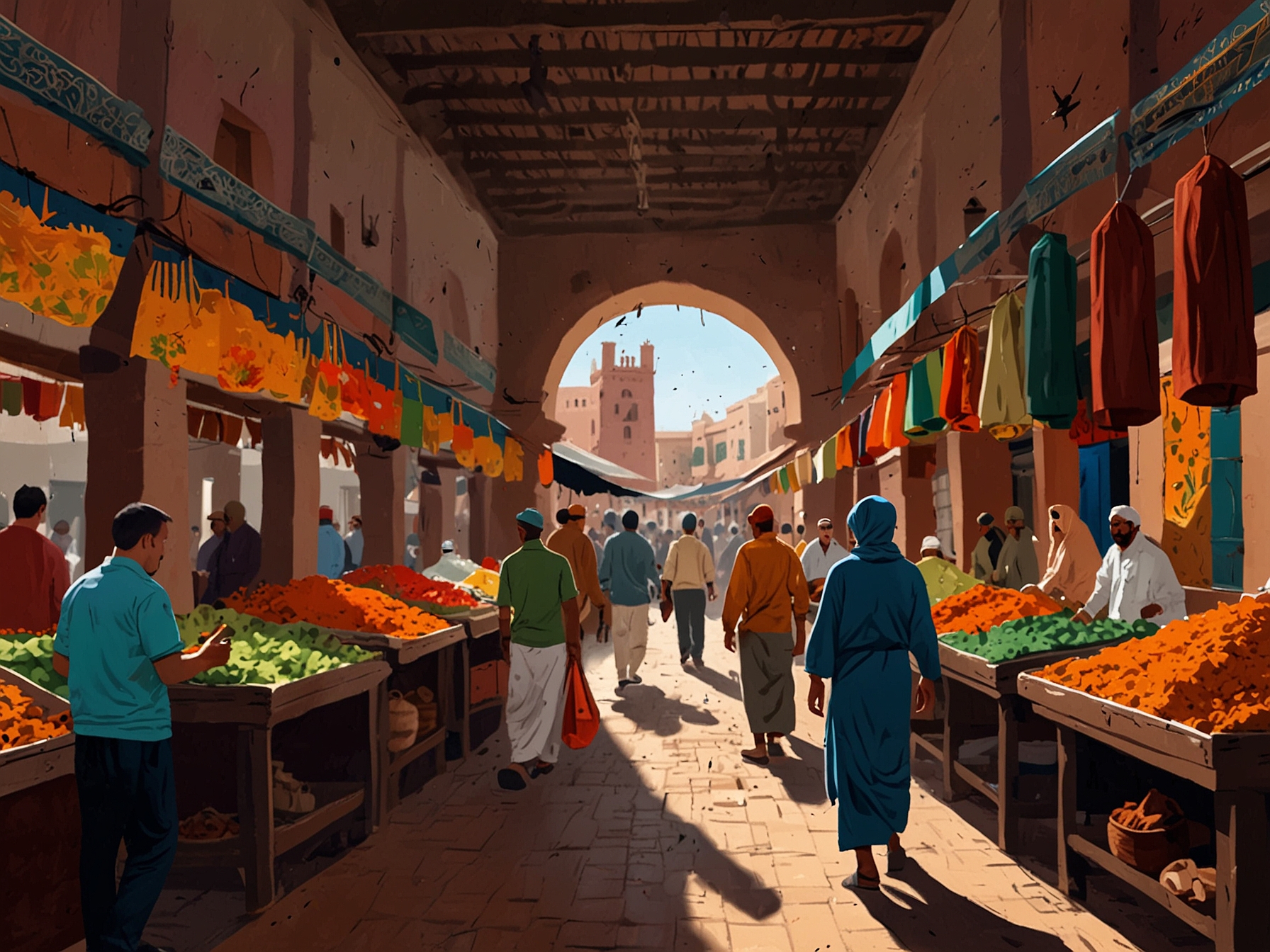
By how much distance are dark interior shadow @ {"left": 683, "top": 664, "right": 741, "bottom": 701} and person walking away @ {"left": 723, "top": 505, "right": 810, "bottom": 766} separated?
214 centimetres

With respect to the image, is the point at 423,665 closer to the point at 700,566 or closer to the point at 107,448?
the point at 107,448

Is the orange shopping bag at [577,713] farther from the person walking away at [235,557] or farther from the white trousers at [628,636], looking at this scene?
the person walking away at [235,557]

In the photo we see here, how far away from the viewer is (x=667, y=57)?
962 cm

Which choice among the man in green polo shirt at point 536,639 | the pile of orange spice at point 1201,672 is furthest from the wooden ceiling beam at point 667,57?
the pile of orange spice at point 1201,672

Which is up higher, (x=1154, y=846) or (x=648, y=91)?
(x=648, y=91)

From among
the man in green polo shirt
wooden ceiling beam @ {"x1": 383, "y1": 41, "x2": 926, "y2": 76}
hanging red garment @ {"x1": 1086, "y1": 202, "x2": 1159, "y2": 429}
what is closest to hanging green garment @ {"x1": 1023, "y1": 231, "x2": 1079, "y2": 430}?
hanging red garment @ {"x1": 1086, "y1": 202, "x2": 1159, "y2": 429}

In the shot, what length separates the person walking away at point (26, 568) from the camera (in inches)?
217

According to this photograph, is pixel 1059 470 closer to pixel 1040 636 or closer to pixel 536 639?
pixel 1040 636

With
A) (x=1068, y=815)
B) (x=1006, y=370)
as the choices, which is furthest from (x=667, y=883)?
(x=1006, y=370)

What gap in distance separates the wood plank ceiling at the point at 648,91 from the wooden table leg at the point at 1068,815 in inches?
306

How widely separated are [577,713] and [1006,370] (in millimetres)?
3876

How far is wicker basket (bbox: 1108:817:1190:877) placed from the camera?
11.5ft

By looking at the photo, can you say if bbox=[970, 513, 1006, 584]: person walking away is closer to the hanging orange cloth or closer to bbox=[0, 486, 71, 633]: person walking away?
the hanging orange cloth

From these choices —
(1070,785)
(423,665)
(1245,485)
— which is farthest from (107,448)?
(1245,485)
